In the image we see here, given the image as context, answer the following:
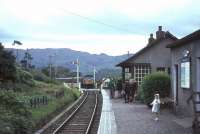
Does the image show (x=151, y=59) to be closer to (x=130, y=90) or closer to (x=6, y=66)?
(x=130, y=90)

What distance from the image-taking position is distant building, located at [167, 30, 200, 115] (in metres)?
22.2

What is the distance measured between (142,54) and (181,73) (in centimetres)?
2729

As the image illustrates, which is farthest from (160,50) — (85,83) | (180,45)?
(85,83)

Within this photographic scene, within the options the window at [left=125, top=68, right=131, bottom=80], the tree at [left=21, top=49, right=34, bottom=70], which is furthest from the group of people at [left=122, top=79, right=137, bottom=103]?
the tree at [left=21, top=49, right=34, bottom=70]

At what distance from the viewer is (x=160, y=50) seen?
173 ft

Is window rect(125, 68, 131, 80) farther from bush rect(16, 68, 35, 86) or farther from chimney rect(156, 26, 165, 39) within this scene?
bush rect(16, 68, 35, 86)

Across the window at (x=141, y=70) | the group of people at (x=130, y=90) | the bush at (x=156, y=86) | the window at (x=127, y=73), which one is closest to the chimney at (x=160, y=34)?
the window at (x=141, y=70)

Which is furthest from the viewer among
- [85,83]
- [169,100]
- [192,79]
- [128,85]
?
[85,83]

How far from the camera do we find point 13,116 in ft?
64.0

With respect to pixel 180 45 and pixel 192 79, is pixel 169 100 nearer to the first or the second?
pixel 180 45

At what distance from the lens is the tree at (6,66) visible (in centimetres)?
4272

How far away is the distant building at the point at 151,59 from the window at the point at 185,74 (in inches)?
1047

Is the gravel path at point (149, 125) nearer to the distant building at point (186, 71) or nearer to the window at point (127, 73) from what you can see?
the distant building at point (186, 71)

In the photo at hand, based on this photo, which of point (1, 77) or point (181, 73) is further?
point (1, 77)
